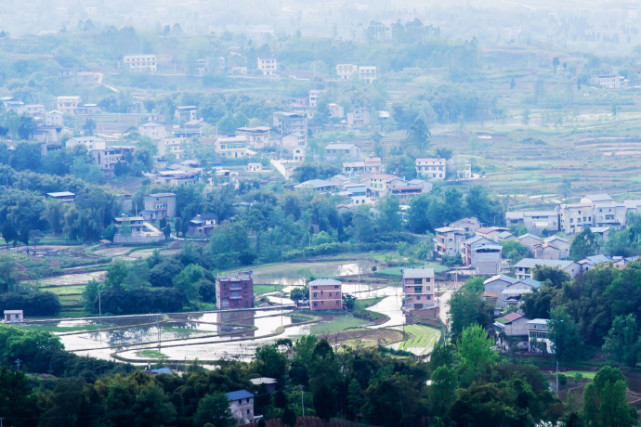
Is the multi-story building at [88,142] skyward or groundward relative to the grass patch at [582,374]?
skyward

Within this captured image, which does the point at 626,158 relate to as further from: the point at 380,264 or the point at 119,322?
the point at 119,322

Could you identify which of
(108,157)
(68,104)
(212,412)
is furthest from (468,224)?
(68,104)

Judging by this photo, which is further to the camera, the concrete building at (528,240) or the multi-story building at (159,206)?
the multi-story building at (159,206)

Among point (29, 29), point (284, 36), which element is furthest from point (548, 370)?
point (29, 29)

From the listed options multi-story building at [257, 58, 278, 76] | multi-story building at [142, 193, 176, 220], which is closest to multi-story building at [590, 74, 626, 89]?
multi-story building at [257, 58, 278, 76]

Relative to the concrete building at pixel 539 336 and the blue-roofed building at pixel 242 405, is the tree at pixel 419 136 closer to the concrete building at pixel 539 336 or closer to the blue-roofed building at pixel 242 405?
the concrete building at pixel 539 336

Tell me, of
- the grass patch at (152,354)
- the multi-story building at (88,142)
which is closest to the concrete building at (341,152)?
the multi-story building at (88,142)
